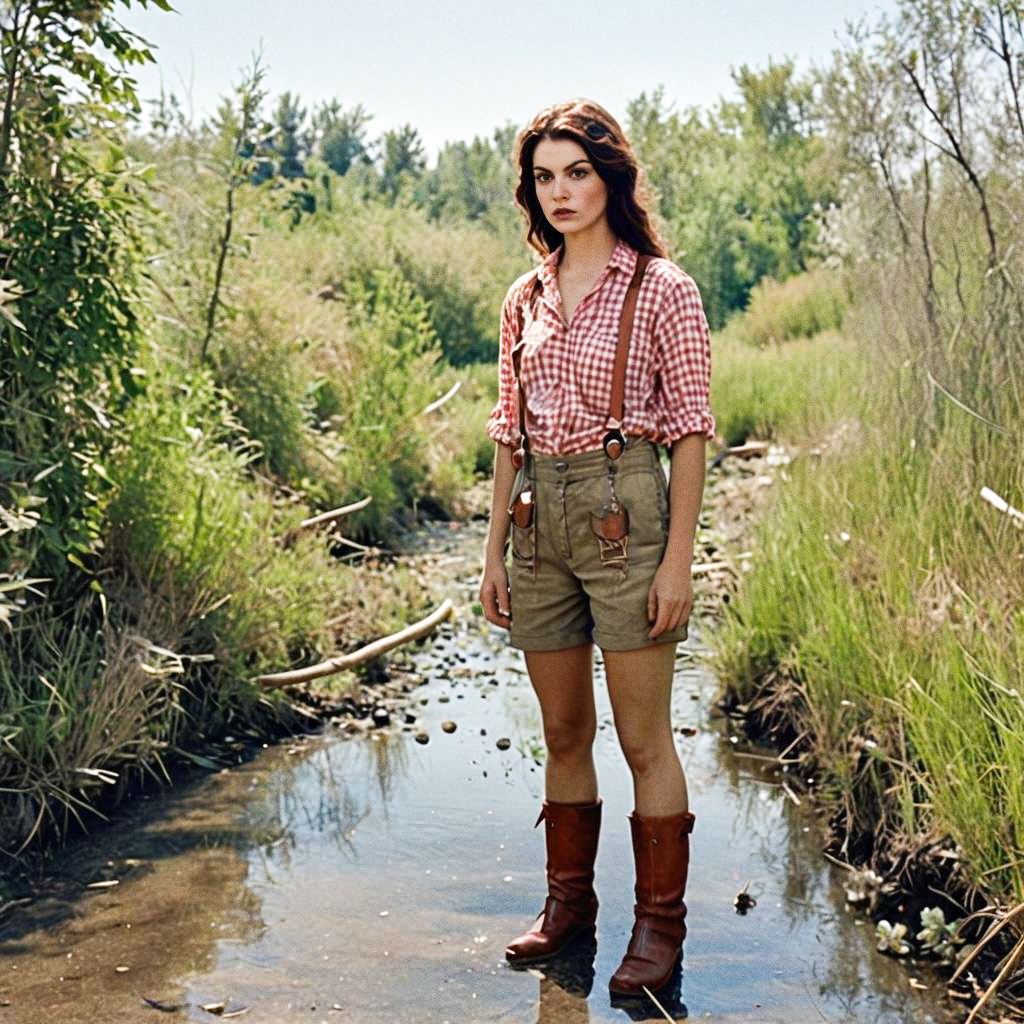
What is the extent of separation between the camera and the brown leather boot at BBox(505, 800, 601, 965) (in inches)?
155

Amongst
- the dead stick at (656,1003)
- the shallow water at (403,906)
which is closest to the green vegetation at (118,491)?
the shallow water at (403,906)

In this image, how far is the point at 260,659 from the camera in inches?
245

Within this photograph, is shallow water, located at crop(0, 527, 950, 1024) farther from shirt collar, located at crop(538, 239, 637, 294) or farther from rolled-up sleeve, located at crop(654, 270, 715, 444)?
shirt collar, located at crop(538, 239, 637, 294)

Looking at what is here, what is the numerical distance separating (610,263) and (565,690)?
1.12 metres

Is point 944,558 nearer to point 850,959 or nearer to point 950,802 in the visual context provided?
point 950,802

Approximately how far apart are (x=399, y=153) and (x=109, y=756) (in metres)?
45.1

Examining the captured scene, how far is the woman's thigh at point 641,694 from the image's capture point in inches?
144

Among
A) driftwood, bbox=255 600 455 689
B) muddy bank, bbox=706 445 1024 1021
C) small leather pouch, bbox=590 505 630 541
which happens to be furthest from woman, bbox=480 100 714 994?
driftwood, bbox=255 600 455 689

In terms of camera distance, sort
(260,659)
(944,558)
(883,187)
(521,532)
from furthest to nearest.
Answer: (883,187), (260,659), (944,558), (521,532)

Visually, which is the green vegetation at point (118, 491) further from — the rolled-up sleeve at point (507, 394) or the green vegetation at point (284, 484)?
the rolled-up sleeve at point (507, 394)

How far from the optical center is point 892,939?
158 inches

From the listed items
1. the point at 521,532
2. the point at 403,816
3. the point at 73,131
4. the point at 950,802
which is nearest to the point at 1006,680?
the point at 950,802

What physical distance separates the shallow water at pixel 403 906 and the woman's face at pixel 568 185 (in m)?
1.98

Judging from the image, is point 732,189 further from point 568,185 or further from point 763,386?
point 568,185
